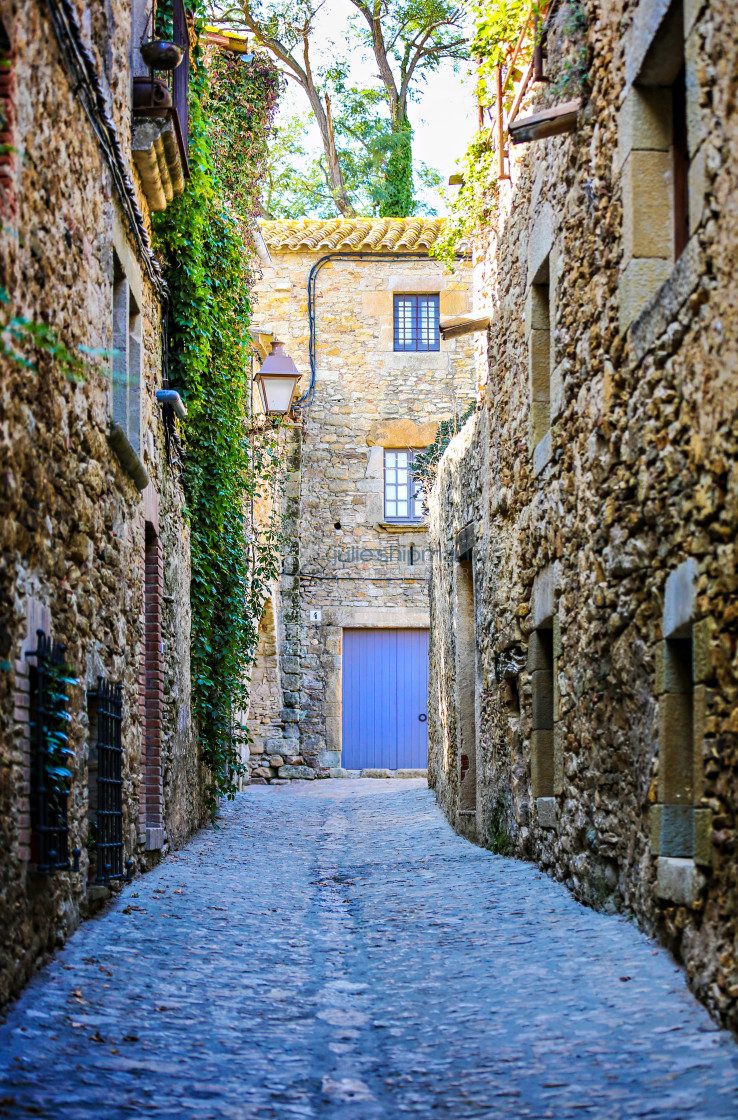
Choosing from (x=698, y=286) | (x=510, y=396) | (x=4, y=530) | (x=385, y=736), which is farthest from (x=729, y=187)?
(x=385, y=736)

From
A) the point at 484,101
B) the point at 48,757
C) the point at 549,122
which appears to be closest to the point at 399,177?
the point at 484,101

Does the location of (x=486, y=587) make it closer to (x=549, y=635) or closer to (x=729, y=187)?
(x=549, y=635)

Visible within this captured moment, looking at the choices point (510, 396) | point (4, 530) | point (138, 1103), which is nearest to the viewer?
point (138, 1103)

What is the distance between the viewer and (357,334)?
19.4 meters

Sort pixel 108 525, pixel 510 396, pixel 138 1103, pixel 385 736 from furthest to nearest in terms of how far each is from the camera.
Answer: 1. pixel 385 736
2. pixel 510 396
3. pixel 108 525
4. pixel 138 1103

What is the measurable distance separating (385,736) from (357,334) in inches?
243

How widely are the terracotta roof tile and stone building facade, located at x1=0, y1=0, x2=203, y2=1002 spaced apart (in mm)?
10709

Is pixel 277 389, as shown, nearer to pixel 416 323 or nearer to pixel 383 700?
pixel 416 323

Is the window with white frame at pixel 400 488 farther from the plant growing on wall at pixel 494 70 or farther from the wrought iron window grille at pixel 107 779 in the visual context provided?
the wrought iron window grille at pixel 107 779

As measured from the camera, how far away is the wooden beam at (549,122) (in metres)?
6.15

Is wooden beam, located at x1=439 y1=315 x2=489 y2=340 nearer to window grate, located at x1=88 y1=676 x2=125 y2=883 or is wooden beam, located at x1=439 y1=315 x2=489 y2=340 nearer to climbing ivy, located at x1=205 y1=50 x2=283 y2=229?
climbing ivy, located at x1=205 y1=50 x2=283 y2=229

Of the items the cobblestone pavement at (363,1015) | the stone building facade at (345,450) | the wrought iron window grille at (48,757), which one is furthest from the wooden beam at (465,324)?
the stone building facade at (345,450)

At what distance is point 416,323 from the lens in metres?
19.5

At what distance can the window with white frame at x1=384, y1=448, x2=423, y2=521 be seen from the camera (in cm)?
1898
